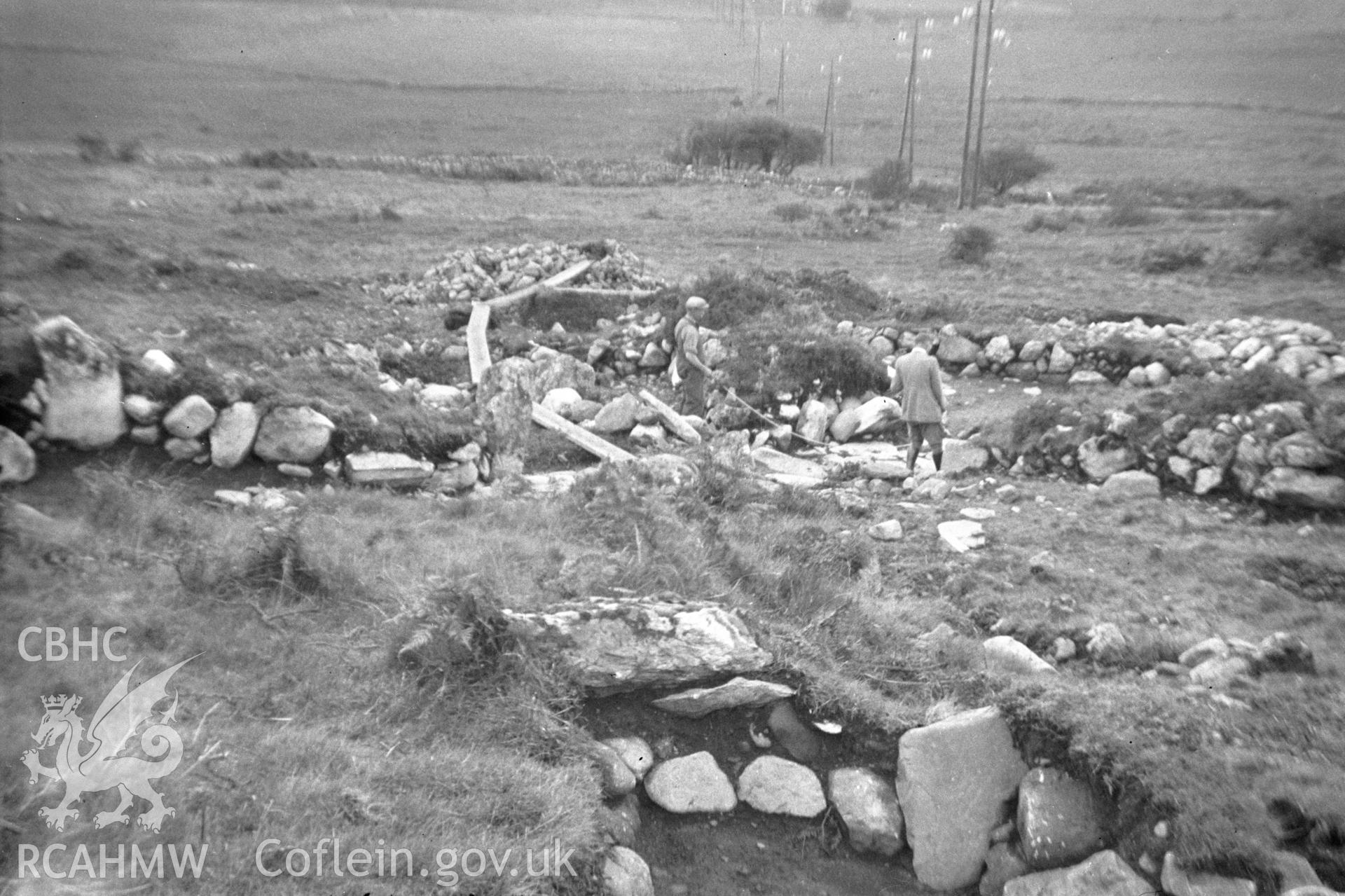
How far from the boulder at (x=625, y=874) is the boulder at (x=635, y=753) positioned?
0.41 metres

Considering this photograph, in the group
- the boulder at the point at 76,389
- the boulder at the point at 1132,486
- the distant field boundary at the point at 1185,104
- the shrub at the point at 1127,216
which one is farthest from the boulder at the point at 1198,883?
the shrub at the point at 1127,216

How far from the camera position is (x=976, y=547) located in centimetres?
651

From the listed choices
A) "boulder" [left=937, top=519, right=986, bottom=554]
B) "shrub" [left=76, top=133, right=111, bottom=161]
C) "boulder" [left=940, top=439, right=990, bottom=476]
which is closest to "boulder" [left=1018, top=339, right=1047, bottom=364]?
"boulder" [left=940, top=439, right=990, bottom=476]

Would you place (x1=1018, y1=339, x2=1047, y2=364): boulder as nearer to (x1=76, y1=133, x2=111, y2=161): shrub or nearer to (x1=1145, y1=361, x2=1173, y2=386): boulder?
(x1=1145, y1=361, x2=1173, y2=386): boulder

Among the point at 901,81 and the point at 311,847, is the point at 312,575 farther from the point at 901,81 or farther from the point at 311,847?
the point at 901,81

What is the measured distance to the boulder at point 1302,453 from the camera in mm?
7180

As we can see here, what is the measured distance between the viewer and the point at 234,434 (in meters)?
5.98

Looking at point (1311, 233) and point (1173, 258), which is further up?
point (1311, 233)

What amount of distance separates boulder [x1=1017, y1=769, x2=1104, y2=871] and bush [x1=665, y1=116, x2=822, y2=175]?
4152cm

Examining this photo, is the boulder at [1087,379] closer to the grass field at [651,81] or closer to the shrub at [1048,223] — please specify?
the grass field at [651,81]

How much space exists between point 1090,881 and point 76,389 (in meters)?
6.29

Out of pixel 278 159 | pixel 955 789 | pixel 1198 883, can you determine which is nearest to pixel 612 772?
pixel 955 789

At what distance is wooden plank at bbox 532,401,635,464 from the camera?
873 cm

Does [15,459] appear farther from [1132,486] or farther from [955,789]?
[1132,486]
